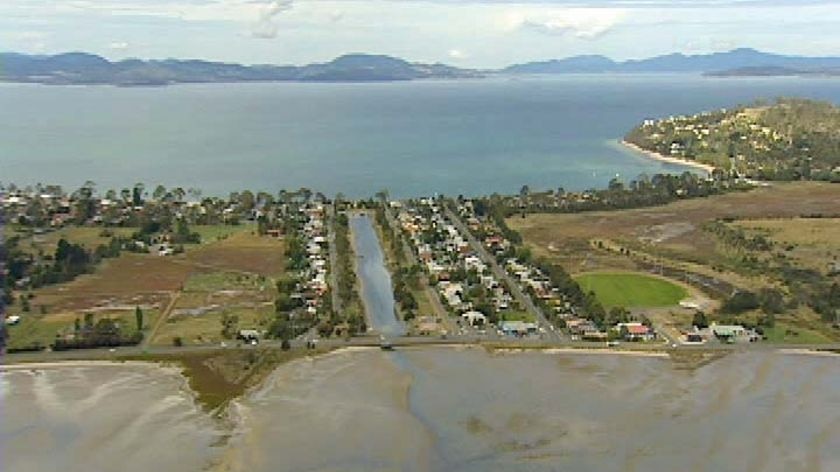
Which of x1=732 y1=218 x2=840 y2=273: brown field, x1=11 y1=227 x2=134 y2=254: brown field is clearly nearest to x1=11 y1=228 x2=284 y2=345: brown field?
x1=11 y1=227 x2=134 y2=254: brown field

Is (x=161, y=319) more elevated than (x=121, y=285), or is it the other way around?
(x=121, y=285)

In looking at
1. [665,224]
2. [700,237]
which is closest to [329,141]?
[665,224]

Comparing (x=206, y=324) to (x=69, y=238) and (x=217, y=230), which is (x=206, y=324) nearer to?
(x=69, y=238)

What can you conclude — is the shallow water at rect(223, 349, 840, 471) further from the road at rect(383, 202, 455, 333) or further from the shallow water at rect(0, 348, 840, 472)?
the road at rect(383, 202, 455, 333)

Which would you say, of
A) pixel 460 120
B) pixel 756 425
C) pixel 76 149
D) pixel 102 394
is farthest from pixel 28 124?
pixel 756 425

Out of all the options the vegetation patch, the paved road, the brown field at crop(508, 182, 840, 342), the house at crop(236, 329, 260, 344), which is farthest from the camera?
the brown field at crop(508, 182, 840, 342)

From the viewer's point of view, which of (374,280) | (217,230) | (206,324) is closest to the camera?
(206,324)
